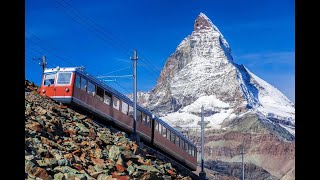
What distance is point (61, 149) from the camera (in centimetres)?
1498

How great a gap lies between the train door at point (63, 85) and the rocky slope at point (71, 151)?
948 mm

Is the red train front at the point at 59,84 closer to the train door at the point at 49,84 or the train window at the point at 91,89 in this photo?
the train door at the point at 49,84

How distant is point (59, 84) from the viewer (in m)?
23.7

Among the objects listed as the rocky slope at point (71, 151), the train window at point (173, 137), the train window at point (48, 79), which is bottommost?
the rocky slope at point (71, 151)

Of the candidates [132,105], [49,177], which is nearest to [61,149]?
[49,177]

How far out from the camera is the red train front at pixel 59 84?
75.3ft

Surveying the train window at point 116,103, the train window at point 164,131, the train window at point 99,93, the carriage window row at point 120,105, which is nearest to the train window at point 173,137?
the carriage window row at point 120,105

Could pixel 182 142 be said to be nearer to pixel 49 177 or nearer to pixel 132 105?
pixel 132 105

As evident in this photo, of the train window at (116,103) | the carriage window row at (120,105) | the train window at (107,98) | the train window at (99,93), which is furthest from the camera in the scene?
the train window at (116,103)

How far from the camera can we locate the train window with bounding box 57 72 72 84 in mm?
23250

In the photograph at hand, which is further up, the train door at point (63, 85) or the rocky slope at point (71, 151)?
the train door at point (63, 85)

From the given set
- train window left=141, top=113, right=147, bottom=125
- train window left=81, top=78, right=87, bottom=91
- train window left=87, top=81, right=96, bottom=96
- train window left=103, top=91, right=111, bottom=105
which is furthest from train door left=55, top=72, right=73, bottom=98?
train window left=141, top=113, right=147, bottom=125
